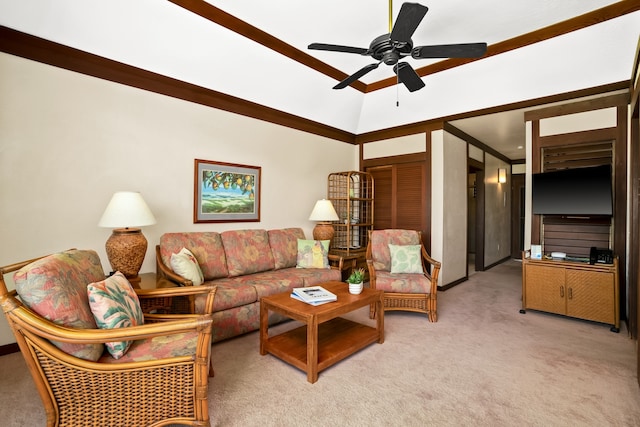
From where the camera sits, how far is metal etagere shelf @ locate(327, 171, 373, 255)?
17.9 ft

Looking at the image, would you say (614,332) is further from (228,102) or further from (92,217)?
(92,217)

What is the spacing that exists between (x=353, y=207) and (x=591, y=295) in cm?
343

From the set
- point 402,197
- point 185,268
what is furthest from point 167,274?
point 402,197

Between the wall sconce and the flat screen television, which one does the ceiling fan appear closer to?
the flat screen television

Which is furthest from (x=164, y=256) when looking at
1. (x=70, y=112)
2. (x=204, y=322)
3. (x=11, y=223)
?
(x=204, y=322)

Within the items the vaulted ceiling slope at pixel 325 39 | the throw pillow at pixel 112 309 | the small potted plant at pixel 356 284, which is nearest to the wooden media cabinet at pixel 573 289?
the vaulted ceiling slope at pixel 325 39

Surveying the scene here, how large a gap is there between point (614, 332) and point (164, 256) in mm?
4595

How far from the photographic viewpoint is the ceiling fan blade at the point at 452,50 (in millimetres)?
2256

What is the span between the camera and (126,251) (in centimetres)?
263

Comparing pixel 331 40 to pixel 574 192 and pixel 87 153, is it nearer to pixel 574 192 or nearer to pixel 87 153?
pixel 87 153

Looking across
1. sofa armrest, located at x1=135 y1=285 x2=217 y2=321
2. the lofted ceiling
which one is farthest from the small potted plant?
the lofted ceiling

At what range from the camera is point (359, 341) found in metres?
2.68

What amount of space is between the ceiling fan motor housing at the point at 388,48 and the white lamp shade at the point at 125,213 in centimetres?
229

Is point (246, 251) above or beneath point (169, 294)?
above
